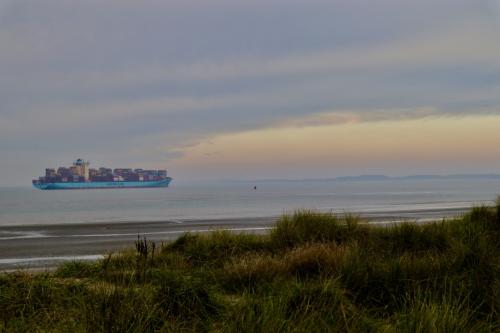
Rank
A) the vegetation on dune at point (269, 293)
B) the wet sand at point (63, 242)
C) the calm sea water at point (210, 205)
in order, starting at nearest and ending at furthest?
the vegetation on dune at point (269, 293)
the wet sand at point (63, 242)
the calm sea water at point (210, 205)

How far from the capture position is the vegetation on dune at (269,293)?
4.11m

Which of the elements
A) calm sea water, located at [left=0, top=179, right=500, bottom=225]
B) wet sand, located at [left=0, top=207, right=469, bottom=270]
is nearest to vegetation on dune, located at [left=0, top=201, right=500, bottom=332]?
wet sand, located at [left=0, top=207, right=469, bottom=270]

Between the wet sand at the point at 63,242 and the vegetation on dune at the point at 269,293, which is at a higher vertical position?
the vegetation on dune at the point at 269,293

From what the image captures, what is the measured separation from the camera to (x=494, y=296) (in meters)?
5.28

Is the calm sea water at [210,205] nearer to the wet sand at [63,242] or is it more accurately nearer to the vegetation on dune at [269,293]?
the wet sand at [63,242]

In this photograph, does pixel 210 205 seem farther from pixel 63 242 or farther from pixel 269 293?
pixel 269 293

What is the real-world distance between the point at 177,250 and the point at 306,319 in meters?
5.21

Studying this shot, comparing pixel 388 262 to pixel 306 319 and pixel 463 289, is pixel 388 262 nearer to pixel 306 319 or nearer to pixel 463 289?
pixel 463 289

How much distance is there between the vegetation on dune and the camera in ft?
13.5

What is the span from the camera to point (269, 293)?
4.85 metres

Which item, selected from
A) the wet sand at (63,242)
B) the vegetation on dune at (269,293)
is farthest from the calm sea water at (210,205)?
Result: the vegetation on dune at (269,293)

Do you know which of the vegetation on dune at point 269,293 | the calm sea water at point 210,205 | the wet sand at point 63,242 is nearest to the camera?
the vegetation on dune at point 269,293

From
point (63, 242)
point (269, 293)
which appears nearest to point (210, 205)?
point (63, 242)

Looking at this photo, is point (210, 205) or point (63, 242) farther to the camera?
point (210, 205)
